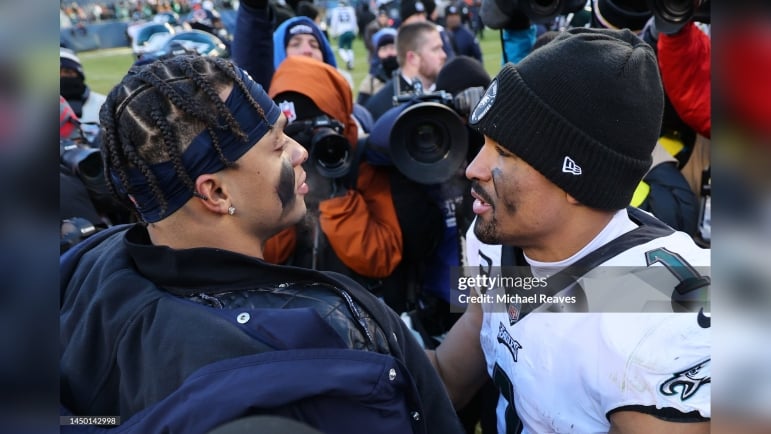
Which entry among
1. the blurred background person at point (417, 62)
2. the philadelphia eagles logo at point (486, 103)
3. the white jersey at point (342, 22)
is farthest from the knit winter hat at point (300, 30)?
the white jersey at point (342, 22)

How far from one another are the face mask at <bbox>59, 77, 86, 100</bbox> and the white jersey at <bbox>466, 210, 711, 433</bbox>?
298 centimetres

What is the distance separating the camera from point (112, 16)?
24594mm

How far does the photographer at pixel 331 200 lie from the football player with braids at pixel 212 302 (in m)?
0.89

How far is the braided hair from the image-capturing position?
1.19 meters

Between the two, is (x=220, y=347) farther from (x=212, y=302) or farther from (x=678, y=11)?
(x=678, y=11)

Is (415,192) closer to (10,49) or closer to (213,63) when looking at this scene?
(213,63)

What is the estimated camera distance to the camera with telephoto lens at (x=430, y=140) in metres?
2.28

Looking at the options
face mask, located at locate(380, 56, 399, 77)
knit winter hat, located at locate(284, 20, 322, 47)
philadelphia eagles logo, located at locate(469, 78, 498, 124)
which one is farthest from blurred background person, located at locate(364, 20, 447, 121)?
philadelphia eagles logo, located at locate(469, 78, 498, 124)

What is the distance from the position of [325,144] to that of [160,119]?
44.3 inches

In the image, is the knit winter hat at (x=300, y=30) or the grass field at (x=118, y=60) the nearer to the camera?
the knit winter hat at (x=300, y=30)

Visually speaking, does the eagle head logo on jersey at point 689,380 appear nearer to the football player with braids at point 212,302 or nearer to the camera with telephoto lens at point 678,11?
the football player with braids at point 212,302

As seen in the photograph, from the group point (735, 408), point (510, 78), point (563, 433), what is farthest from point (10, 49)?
point (563, 433)

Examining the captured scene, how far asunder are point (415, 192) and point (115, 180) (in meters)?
1.32

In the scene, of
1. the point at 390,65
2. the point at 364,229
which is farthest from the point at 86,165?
the point at 390,65
